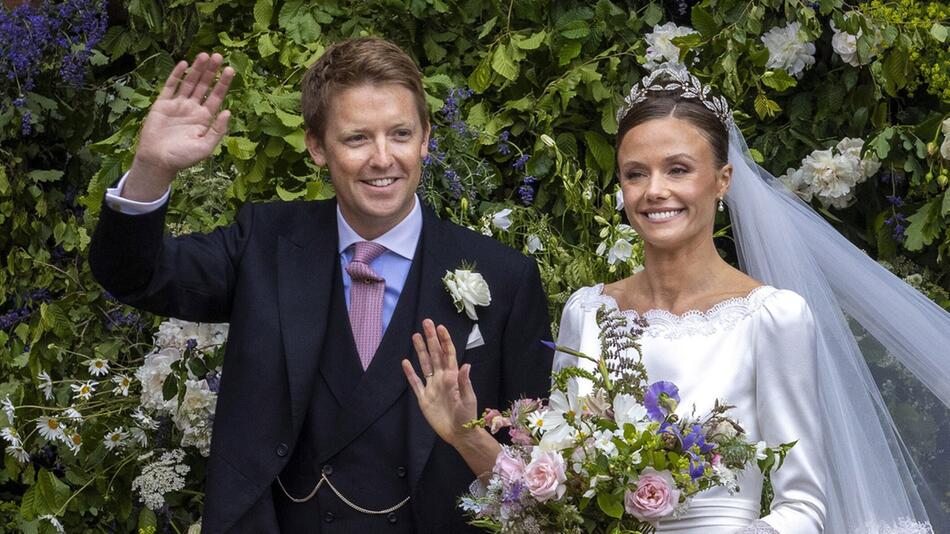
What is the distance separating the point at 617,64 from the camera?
4.19 meters

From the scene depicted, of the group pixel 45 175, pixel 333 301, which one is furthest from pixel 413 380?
pixel 45 175

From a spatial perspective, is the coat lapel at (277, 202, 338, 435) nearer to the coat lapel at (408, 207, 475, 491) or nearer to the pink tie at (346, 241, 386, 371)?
the pink tie at (346, 241, 386, 371)

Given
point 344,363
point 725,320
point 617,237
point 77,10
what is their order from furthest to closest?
point 77,10 < point 617,237 < point 344,363 < point 725,320

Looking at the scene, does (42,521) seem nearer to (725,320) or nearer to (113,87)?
(113,87)

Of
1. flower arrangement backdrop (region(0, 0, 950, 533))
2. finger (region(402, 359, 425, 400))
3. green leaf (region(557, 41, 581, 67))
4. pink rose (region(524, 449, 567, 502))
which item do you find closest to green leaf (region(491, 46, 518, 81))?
flower arrangement backdrop (region(0, 0, 950, 533))

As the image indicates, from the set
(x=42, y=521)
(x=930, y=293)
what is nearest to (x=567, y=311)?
(x=930, y=293)

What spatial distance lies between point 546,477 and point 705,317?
62 centimetres

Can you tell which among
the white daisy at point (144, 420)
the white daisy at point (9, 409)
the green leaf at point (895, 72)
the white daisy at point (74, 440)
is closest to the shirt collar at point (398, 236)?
the white daisy at point (144, 420)

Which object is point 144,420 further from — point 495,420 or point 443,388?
point 495,420

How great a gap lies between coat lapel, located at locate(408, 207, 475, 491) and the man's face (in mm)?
122

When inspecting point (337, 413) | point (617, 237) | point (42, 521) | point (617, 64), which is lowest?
point (42, 521)

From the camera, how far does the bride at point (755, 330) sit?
8.81ft

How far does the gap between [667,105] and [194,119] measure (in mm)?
975

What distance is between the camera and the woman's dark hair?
2865mm
